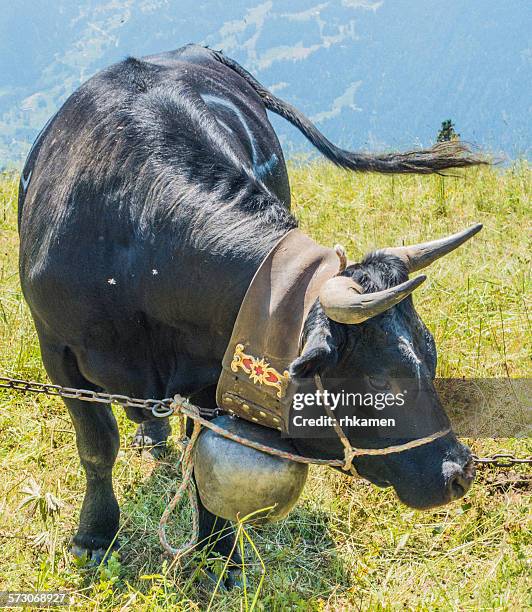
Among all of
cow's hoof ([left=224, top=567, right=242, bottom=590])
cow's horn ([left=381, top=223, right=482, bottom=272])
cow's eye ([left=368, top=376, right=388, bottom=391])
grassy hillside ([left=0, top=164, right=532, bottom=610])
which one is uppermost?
cow's horn ([left=381, top=223, right=482, bottom=272])

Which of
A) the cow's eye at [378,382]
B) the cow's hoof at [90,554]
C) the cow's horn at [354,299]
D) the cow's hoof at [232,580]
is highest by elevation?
the cow's horn at [354,299]

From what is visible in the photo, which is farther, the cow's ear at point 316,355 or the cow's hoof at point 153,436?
the cow's hoof at point 153,436

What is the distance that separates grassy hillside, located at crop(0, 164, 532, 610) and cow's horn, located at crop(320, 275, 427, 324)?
1192 millimetres

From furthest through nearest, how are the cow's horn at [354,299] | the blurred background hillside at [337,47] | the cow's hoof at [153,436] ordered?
1. the blurred background hillside at [337,47]
2. the cow's hoof at [153,436]
3. the cow's horn at [354,299]

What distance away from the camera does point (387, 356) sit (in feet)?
7.64

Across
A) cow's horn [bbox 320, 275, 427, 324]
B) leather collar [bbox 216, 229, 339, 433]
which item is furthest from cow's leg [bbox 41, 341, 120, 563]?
cow's horn [bbox 320, 275, 427, 324]

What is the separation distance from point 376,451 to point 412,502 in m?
0.22

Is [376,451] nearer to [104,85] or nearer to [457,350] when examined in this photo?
[104,85]

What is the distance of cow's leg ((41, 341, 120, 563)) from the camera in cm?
338

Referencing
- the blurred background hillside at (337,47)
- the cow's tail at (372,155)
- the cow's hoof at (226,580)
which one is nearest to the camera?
the cow's hoof at (226,580)

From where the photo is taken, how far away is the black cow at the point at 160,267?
2.42m

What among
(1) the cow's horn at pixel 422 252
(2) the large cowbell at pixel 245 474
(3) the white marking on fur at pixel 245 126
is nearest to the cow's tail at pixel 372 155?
(3) the white marking on fur at pixel 245 126

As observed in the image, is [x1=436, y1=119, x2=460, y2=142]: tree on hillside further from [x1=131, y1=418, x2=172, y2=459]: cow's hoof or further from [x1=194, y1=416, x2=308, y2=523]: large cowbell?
[x1=194, y1=416, x2=308, y2=523]: large cowbell

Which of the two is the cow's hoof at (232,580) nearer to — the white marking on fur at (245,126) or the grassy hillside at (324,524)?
the grassy hillside at (324,524)
